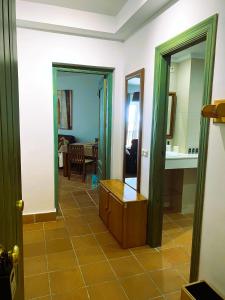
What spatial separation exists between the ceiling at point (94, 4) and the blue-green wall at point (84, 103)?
3.62m

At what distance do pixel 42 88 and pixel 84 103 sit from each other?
359cm

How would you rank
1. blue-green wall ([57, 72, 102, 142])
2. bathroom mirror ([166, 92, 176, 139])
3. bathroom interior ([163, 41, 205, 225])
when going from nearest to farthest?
bathroom interior ([163, 41, 205, 225]) → bathroom mirror ([166, 92, 176, 139]) → blue-green wall ([57, 72, 102, 142])

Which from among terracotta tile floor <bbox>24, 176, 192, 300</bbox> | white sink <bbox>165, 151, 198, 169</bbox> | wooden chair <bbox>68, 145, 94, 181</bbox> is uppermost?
white sink <bbox>165, 151, 198, 169</bbox>

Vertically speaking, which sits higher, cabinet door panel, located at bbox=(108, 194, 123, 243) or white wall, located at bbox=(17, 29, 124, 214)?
white wall, located at bbox=(17, 29, 124, 214)

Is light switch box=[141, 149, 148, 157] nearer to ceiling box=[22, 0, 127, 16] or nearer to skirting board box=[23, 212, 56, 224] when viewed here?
skirting board box=[23, 212, 56, 224]

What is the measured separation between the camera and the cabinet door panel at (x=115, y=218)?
8.69ft

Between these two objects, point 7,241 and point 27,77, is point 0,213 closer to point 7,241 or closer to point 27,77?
point 7,241

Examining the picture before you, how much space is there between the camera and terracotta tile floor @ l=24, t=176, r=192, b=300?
6.55 feet

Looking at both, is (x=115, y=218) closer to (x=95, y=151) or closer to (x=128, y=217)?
(x=128, y=217)

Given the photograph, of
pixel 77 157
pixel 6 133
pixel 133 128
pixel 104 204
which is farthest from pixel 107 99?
pixel 6 133

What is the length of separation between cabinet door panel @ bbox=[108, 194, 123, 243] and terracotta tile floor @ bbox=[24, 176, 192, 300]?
12 cm

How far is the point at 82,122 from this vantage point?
21.8ft

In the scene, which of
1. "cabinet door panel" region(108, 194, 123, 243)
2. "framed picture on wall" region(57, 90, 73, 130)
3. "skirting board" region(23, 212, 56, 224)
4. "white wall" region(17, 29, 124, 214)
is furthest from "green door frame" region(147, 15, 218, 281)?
"framed picture on wall" region(57, 90, 73, 130)

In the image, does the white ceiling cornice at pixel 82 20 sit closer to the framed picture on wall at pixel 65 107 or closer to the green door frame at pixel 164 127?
the green door frame at pixel 164 127
